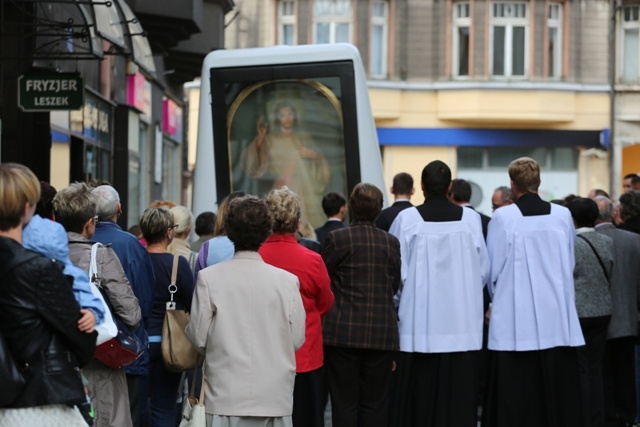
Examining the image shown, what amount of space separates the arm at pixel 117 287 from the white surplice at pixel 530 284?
3.28 meters

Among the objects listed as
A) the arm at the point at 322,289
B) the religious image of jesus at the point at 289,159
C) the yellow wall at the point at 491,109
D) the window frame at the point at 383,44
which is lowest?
the arm at the point at 322,289

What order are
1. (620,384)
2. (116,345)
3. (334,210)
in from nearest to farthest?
1. (116,345)
2. (620,384)
3. (334,210)

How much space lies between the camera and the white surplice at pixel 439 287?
964 cm

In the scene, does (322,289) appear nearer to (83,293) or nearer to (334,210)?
(83,293)

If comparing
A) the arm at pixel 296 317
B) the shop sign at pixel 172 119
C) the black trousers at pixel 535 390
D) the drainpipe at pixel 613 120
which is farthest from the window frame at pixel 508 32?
the arm at pixel 296 317

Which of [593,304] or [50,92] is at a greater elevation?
[50,92]

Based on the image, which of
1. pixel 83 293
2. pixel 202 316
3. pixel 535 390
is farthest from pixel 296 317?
pixel 535 390

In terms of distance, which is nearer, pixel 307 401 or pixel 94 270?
pixel 94 270

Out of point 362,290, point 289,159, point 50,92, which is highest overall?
point 50,92

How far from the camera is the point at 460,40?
36156 millimetres

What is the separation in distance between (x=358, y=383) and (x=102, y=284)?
8.71 ft

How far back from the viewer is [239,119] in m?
14.8

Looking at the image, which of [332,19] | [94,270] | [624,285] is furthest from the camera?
[332,19]

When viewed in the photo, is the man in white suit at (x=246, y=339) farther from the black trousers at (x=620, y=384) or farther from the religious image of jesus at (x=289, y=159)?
the religious image of jesus at (x=289, y=159)
